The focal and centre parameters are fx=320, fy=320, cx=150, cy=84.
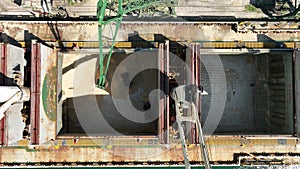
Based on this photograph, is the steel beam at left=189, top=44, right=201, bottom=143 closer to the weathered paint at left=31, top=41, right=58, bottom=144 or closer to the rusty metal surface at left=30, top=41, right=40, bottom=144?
the weathered paint at left=31, top=41, right=58, bottom=144

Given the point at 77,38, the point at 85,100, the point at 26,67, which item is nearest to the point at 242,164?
the point at 85,100

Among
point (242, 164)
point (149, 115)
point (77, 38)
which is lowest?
point (242, 164)

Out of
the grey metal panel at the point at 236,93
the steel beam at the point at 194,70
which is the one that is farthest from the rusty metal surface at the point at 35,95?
the grey metal panel at the point at 236,93

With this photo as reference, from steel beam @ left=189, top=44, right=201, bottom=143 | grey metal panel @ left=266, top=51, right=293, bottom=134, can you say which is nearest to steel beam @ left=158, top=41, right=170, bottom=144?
steel beam @ left=189, top=44, right=201, bottom=143

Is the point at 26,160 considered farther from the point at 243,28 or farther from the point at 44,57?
the point at 243,28

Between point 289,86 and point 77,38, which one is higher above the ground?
point 77,38

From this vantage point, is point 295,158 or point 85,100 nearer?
point 295,158

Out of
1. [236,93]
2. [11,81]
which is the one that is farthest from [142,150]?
[11,81]

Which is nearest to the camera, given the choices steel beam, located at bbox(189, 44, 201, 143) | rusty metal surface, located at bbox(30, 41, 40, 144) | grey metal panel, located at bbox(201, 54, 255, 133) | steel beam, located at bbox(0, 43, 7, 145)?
steel beam, located at bbox(0, 43, 7, 145)

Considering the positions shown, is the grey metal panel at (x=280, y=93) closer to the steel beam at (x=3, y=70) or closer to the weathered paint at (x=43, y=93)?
the weathered paint at (x=43, y=93)

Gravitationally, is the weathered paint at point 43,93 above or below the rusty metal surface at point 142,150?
above

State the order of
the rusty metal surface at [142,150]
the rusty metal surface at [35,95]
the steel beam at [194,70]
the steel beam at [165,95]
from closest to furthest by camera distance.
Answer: the rusty metal surface at [35,95]
the steel beam at [194,70]
the steel beam at [165,95]
the rusty metal surface at [142,150]
